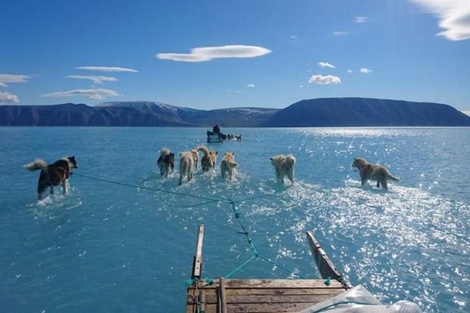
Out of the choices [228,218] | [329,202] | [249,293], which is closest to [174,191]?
[228,218]

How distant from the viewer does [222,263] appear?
1005cm

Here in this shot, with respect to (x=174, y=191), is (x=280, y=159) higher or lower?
higher

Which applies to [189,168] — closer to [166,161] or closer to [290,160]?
[166,161]

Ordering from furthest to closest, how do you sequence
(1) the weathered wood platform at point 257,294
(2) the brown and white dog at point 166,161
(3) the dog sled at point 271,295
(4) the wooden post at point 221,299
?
(2) the brown and white dog at point 166,161
(1) the weathered wood platform at point 257,294
(4) the wooden post at point 221,299
(3) the dog sled at point 271,295

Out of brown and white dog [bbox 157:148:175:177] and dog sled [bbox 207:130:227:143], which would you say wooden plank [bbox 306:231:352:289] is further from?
dog sled [bbox 207:130:227:143]

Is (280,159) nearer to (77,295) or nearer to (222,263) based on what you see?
(222,263)

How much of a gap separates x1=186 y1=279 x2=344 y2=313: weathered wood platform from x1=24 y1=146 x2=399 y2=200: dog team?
45.9ft

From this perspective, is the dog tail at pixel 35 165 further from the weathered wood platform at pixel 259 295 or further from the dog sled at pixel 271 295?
the weathered wood platform at pixel 259 295

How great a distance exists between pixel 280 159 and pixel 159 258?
1333 cm

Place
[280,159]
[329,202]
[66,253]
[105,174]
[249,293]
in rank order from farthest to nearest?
1. [105,174]
2. [280,159]
3. [329,202]
4. [66,253]
5. [249,293]

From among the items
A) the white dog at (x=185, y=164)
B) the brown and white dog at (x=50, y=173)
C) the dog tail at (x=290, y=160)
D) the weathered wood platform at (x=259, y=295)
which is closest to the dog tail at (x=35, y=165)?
the brown and white dog at (x=50, y=173)

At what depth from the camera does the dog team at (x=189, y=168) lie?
17875mm

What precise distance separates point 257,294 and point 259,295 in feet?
0.17

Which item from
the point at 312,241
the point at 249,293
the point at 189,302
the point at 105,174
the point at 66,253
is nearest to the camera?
the point at 189,302
